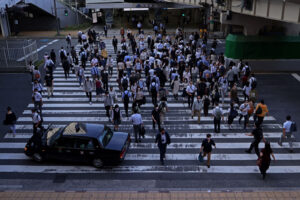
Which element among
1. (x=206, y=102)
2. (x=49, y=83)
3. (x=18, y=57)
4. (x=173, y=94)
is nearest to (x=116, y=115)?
(x=206, y=102)

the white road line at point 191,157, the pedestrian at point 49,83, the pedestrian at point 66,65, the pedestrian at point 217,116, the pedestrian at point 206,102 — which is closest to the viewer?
the white road line at point 191,157

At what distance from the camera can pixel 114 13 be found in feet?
138

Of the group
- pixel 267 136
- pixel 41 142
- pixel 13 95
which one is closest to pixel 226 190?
pixel 267 136

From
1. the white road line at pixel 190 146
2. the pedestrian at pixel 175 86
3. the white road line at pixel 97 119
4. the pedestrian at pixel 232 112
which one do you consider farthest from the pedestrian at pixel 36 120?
the pedestrian at pixel 232 112

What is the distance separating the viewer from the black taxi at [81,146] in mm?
10422

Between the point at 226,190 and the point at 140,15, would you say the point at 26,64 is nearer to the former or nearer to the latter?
the point at 226,190

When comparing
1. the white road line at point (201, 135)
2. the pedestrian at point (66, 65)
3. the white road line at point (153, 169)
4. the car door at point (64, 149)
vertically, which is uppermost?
the pedestrian at point (66, 65)

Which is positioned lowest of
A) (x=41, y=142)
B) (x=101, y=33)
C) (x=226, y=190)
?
(x=226, y=190)

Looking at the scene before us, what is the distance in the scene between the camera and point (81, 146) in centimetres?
1049

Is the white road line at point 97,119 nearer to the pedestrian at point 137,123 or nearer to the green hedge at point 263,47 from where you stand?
the pedestrian at point 137,123

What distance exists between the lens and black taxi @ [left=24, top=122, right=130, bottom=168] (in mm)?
10422

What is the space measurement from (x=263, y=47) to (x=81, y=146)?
17.7 m

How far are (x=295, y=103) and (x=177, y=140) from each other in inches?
302

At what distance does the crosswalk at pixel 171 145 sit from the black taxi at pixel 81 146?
452 millimetres
